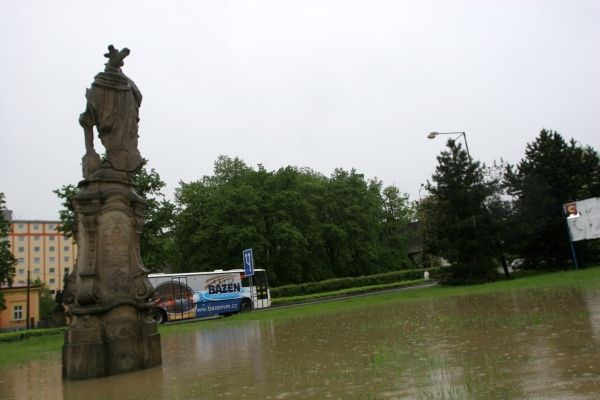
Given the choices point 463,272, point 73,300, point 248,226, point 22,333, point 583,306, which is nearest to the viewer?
point 73,300

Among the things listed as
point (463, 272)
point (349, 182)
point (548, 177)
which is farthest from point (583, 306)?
point (349, 182)

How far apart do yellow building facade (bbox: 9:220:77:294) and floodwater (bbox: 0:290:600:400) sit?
11394cm

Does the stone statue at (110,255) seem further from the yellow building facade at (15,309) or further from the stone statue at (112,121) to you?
the yellow building facade at (15,309)

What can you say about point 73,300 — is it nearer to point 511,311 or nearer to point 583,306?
point 511,311

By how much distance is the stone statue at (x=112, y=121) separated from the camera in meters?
9.76

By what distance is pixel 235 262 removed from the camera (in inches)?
1891

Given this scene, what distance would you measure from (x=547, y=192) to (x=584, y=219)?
11.1 feet

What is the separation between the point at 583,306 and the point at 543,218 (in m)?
23.0

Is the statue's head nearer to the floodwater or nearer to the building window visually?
the floodwater

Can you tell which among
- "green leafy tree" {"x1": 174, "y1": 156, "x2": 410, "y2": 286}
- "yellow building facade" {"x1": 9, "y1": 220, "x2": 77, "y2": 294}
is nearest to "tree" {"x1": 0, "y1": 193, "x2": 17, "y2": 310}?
"green leafy tree" {"x1": 174, "y1": 156, "x2": 410, "y2": 286}

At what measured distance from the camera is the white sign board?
2995 centimetres

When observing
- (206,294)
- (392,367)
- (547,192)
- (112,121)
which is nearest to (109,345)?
(112,121)

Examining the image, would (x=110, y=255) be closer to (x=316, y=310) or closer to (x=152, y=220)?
(x=316, y=310)

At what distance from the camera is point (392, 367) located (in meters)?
6.59
